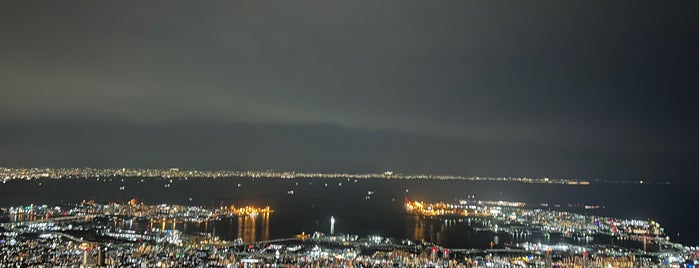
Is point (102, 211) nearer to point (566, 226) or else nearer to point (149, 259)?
point (149, 259)

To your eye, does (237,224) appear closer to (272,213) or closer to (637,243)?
(272,213)

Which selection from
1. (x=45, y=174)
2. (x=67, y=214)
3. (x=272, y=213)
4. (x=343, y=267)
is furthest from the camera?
(x=45, y=174)

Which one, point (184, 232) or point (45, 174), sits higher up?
point (45, 174)

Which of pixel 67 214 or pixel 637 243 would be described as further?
pixel 67 214

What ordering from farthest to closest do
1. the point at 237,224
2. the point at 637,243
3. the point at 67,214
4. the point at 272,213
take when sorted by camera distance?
the point at 272,213, the point at 67,214, the point at 237,224, the point at 637,243

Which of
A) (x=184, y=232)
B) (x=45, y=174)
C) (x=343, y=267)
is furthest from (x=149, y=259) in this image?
(x=45, y=174)

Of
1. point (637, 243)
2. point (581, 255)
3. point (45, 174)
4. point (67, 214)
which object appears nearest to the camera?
point (581, 255)

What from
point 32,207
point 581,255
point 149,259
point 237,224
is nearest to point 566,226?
point 581,255

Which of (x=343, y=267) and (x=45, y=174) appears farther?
(x=45, y=174)

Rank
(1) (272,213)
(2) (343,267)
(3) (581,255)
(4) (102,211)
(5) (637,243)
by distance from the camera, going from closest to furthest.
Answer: (2) (343,267) → (3) (581,255) → (5) (637,243) → (4) (102,211) → (1) (272,213)
